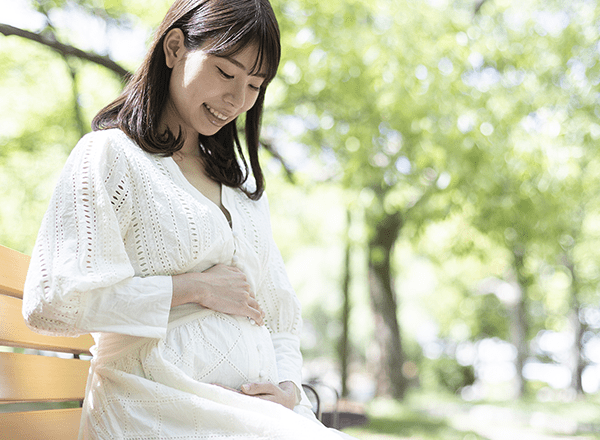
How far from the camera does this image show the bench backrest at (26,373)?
1720 mm

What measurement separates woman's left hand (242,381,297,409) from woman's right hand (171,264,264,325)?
0.20 m

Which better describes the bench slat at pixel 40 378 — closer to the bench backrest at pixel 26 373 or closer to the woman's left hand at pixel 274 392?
the bench backrest at pixel 26 373

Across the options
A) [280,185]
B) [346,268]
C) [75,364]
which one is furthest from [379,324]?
[75,364]

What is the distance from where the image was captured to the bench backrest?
5.64ft

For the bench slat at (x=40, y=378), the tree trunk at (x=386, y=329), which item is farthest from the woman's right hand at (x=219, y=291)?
the tree trunk at (x=386, y=329)

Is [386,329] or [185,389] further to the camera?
[386,329]

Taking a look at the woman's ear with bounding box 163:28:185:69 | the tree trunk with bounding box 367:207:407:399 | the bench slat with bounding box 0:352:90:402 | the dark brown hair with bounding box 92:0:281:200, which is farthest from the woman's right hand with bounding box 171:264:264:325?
the tree trunk with bounding box 367:207:407:399

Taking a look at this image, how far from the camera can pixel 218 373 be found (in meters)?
1.70

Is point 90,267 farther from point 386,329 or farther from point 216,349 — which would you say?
point 386,329

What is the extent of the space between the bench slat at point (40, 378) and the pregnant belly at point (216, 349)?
46cm

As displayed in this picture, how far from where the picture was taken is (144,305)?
1.54 meters

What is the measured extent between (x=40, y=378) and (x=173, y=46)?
1.07 m

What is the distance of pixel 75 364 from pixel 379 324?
10149mm

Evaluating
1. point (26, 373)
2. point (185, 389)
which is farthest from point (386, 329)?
point (185, 389)
